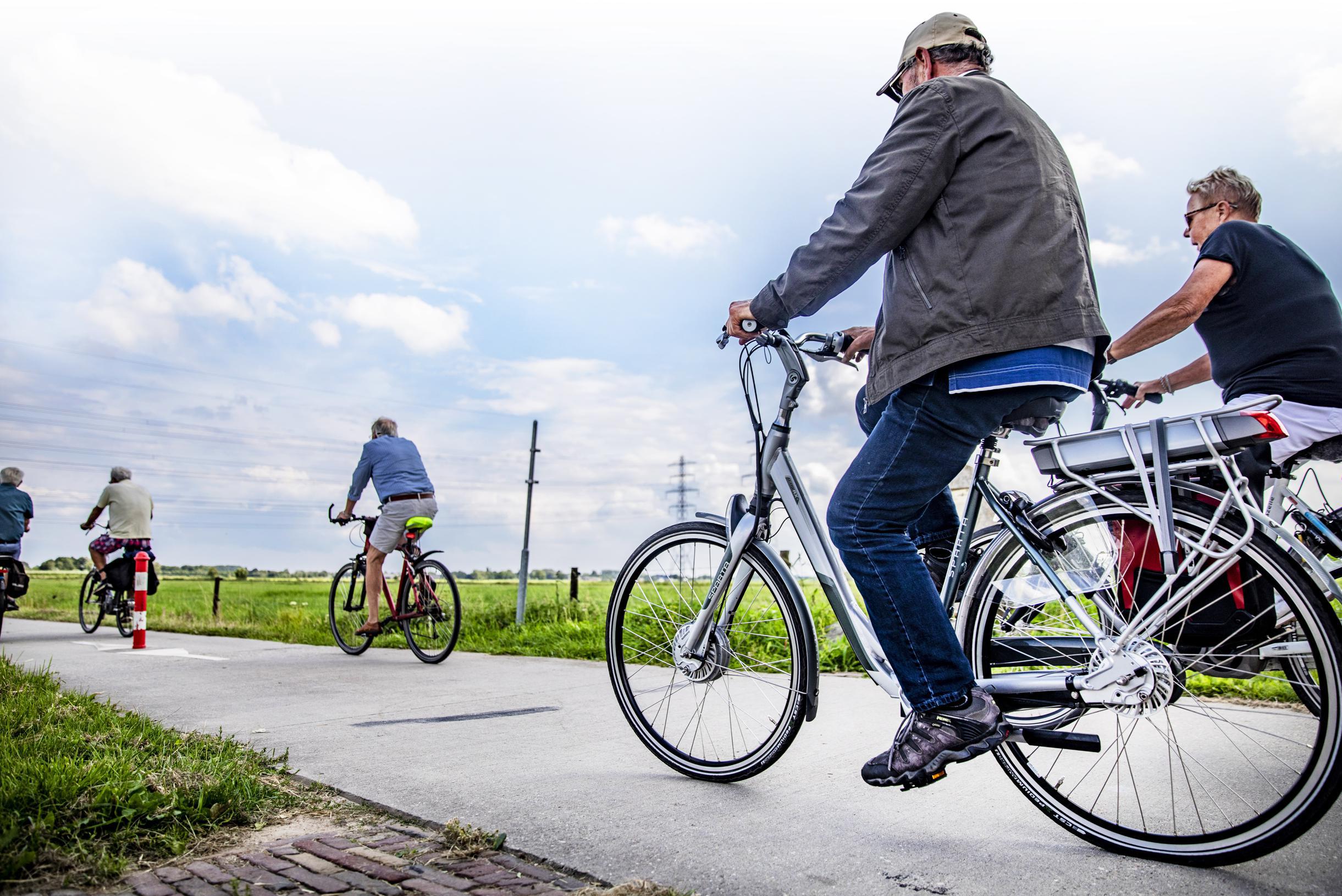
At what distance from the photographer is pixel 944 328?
2.33 m

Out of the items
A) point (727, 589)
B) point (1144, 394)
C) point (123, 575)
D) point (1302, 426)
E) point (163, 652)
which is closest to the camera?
point (727, 589)

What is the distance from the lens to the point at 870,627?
108 inches

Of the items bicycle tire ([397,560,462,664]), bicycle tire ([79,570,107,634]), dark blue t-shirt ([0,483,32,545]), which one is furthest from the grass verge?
bicycle tire ([79,570,107,634])

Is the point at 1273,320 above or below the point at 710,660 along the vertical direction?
above

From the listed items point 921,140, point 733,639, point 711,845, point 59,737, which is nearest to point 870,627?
point 733,639

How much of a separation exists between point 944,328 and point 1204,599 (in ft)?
2.90

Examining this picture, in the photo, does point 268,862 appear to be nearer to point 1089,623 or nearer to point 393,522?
point 1089,623

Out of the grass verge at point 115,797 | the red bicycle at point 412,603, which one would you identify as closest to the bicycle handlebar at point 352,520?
the red bicycle at point 412,603

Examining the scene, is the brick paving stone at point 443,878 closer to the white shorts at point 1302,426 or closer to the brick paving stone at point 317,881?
the brick paving stone at point 317,881

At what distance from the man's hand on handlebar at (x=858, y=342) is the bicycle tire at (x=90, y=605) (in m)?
12.6

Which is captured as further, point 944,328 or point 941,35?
point 941,35

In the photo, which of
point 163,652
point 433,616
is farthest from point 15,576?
point 433,616

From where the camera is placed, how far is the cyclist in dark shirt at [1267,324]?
3287 millimetres

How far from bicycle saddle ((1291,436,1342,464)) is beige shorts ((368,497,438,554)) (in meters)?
6.36
